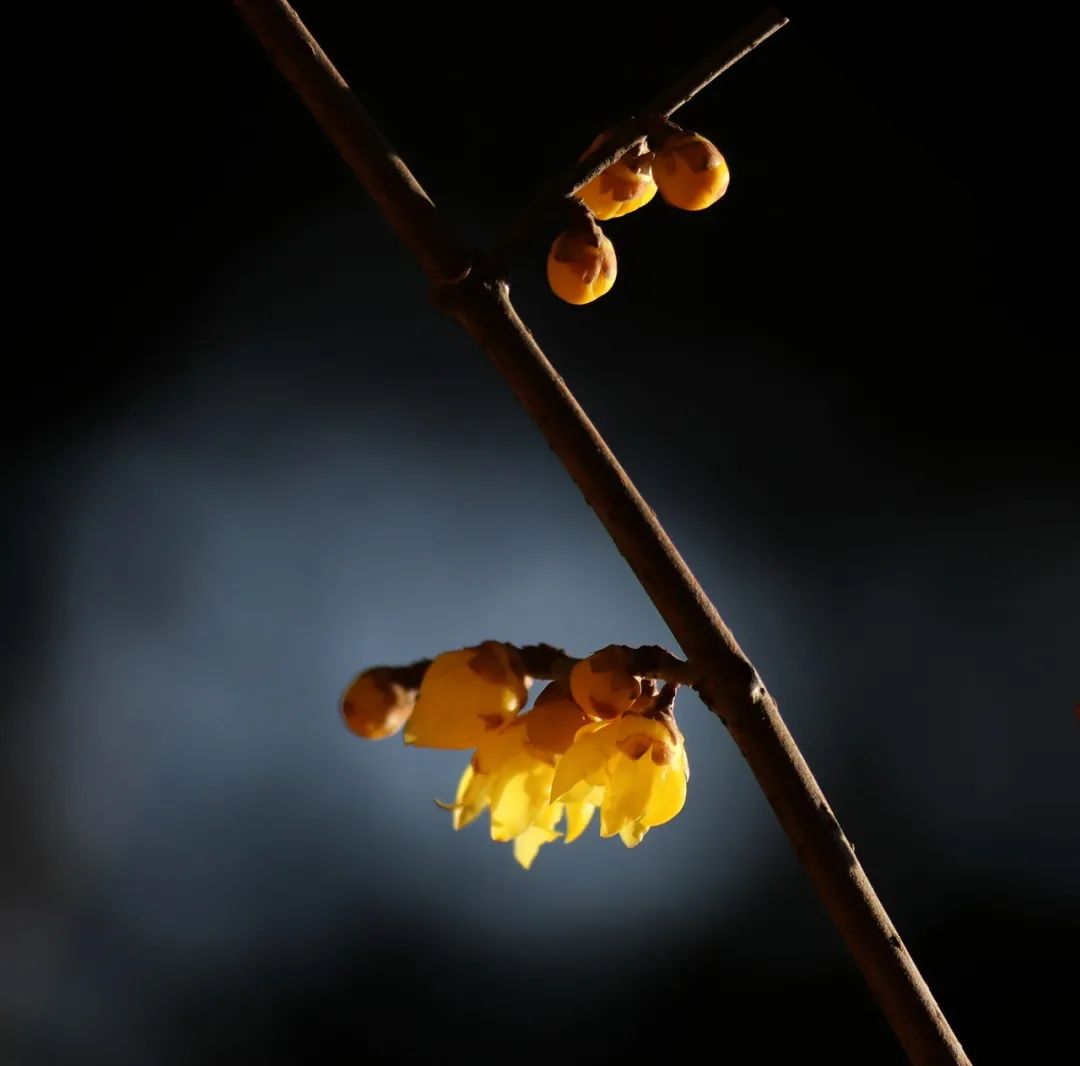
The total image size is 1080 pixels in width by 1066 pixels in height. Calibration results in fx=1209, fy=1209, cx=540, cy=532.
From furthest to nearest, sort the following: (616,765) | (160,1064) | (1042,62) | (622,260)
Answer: (622,260)
(160,1064)
(616,765)
(1042,62)

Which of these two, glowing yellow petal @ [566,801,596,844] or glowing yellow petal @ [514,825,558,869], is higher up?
glowing yellow petal @ [514,825,558,869]

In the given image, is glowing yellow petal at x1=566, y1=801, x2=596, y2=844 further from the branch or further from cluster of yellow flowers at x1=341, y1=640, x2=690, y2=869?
the branch

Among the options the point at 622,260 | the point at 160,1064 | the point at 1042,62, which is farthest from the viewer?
the point at 622,260

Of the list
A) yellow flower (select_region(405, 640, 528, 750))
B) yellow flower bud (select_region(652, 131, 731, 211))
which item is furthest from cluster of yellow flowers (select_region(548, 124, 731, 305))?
yellow flower (select_region(405, 640, 528, 750))

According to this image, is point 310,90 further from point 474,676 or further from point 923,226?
point 923,226

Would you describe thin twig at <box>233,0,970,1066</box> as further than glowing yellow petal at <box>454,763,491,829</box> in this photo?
No

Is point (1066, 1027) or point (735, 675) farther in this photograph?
point (1066, 1027)

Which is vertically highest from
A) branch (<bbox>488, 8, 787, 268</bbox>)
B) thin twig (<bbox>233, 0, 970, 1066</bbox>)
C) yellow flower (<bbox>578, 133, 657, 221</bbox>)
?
yellow flower (<bbox>578, 133, 657, 221</bbox>)

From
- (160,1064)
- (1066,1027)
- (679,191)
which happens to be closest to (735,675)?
(679,191)
